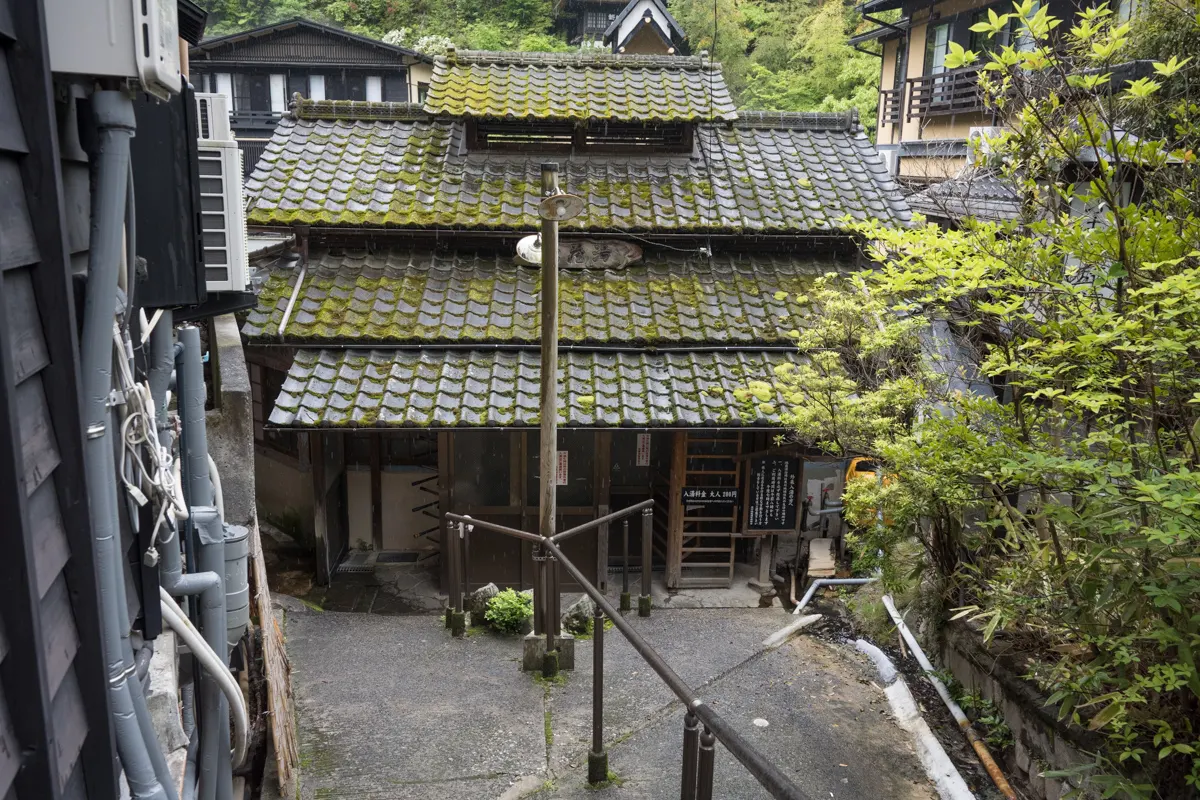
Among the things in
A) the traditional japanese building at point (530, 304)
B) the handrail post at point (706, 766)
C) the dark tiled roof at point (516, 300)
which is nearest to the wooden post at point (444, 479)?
the traditional japanese building at point (530, 304)

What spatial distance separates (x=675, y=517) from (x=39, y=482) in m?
9.11

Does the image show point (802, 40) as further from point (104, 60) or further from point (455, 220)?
point (104, 60)

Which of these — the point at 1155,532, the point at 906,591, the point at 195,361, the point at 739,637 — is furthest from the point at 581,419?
the point at 1155,532

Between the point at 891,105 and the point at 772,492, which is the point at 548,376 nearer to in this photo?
the point at 772,492

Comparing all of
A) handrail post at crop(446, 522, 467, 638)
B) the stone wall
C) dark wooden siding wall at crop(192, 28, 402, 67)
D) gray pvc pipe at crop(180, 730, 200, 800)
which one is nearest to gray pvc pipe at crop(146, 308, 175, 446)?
gray pvc pipe at crop(180, 730, 200, 800)

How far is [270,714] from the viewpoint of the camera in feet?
17.6

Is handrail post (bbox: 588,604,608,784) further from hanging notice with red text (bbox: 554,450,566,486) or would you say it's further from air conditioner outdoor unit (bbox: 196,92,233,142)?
hanging notice with red text (bbox: 554,450,566,486)

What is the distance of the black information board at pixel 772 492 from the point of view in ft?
34.8

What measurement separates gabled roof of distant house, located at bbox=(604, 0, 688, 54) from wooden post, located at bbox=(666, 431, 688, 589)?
2282 centimetres

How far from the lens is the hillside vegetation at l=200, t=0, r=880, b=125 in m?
29.9

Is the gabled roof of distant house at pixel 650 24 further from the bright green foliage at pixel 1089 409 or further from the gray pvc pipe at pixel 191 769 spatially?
the gray pvc pipe at pixel 191 769

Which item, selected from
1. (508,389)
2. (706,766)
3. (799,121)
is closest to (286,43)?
Result: (799,121)

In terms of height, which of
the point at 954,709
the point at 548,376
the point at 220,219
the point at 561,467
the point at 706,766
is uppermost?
the point at 220,219

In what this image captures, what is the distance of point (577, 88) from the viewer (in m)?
12.0
